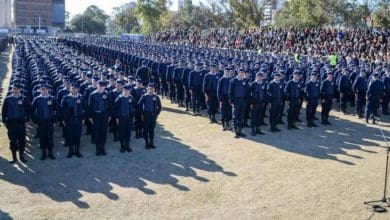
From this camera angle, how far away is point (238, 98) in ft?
46.0

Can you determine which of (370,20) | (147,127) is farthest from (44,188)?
(370,20)

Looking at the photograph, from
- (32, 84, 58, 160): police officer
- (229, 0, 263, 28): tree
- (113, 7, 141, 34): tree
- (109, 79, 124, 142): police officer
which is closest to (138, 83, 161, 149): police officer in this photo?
(109, 79, 124, 142): police officer

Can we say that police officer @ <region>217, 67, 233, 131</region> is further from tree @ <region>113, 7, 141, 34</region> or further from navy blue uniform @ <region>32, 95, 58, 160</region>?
tree @ <region>113, 7, 141, 34</region>

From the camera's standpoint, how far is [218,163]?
11.3 metres

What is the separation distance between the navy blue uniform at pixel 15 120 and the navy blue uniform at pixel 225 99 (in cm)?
568

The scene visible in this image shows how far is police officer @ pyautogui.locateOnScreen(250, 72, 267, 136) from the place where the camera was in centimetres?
1421

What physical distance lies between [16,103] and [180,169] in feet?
12.9

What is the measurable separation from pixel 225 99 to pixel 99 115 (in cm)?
423

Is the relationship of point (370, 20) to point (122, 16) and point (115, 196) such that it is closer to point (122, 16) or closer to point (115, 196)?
point (115, 196)

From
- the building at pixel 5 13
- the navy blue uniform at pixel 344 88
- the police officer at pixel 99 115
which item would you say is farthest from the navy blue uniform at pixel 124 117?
the building at pixel 5 13

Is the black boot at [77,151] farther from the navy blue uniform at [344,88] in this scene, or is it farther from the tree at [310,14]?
the tree at [310,14]

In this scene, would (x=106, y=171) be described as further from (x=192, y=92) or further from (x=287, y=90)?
(x=192, y=92)

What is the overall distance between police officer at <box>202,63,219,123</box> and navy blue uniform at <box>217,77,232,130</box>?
3.23 ft

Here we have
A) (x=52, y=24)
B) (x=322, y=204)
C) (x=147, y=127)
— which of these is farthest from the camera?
(x=52, y=24)
